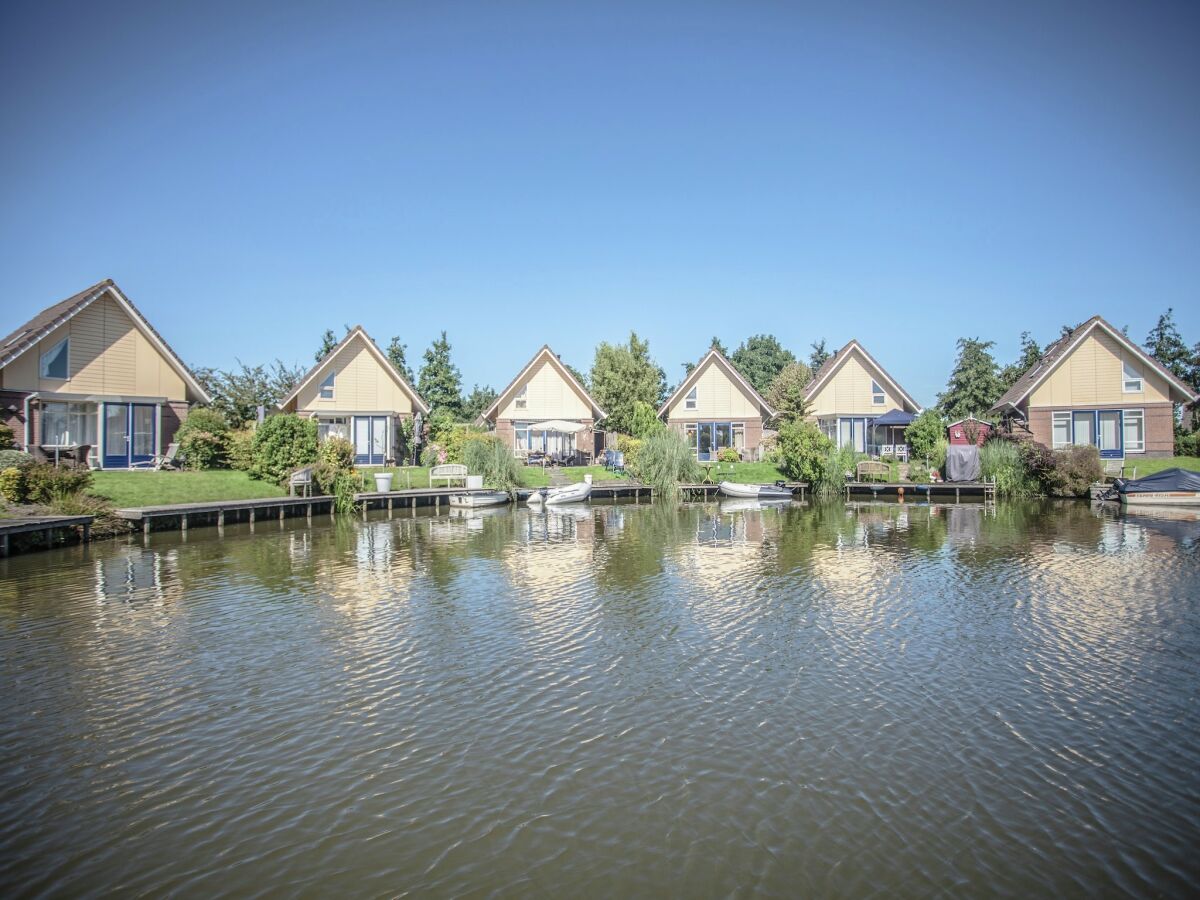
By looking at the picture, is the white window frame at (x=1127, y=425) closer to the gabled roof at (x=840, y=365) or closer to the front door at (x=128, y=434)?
the gabled roof at (x=840, y=365)

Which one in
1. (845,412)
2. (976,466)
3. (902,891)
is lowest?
(902,891)

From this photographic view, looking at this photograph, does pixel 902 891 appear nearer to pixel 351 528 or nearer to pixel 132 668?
pixel 132 668

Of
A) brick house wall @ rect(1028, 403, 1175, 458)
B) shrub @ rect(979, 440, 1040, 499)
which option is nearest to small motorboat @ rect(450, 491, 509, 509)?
shrub @ rect(979, 440, 1040, 499)

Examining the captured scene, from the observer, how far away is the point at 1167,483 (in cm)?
3089

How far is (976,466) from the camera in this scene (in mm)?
37281

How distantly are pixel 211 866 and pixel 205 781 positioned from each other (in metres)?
1.42

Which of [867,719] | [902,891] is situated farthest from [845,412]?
[902,891]

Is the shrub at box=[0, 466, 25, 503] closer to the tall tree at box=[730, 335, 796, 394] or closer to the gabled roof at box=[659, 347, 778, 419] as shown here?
the gabled roof at box=[659, 347, 778, 419]

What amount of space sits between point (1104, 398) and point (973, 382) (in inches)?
602

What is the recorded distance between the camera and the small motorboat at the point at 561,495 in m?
34.6

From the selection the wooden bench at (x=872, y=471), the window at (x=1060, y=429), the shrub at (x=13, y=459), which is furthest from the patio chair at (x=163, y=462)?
the window at (x=1060, y=429)

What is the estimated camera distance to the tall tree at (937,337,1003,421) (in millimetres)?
55438

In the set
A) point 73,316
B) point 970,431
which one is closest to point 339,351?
point 73,316

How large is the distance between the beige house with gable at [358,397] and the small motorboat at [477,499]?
33.0 feet
